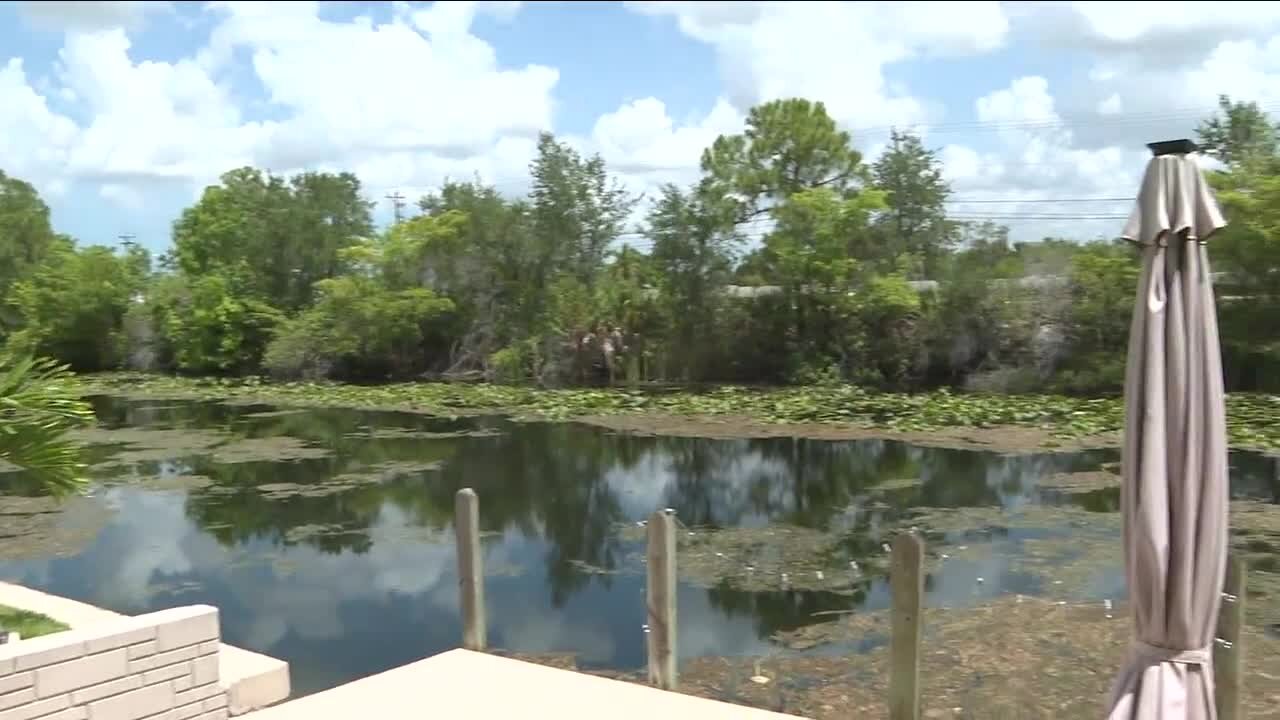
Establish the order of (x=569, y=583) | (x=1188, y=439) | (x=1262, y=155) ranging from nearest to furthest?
(x=1188, y=439) < (x=569, y=583) < (x=1262, y=155)

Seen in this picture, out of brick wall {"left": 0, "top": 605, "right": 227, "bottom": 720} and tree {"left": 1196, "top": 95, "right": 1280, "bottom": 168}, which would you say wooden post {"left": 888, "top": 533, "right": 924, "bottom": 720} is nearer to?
brick wall {"left": 0, "top": 605, "right": 227, "bottom": 720}

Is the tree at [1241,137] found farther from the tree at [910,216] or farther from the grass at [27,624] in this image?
the grass at [27,624]

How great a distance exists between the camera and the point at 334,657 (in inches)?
350

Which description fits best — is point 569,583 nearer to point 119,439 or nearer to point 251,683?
point 251,683

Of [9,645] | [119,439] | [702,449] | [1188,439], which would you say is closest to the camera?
[1188,439]

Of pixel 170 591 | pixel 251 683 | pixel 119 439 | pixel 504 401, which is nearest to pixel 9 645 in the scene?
pixel 251 683

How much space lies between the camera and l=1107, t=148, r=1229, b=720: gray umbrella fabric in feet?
12.6

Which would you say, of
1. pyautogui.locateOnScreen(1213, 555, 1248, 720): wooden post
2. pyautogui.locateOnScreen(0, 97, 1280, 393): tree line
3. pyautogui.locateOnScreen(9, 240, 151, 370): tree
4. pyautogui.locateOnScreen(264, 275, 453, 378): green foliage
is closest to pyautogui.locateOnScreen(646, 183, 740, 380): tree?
pyautogui.locateOnScreen(0, 97, 1280, 393): tree line

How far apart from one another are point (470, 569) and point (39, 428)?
2.54 m

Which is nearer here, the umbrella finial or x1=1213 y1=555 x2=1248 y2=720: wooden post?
the umbrella finial

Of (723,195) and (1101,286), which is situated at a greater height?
(723,195)

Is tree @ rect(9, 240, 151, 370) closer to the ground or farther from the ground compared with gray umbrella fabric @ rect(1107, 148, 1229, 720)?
farther from the ground

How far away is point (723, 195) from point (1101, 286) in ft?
37.2

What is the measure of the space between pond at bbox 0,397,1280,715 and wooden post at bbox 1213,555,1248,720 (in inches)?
125
